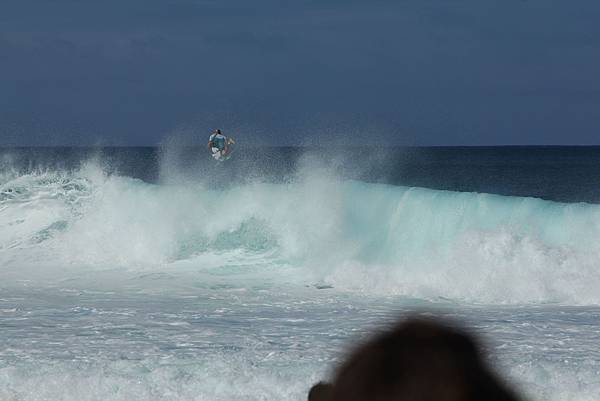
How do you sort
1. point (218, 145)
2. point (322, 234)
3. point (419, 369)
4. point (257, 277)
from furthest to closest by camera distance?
1. point (218, 145)
2. point (322, 234)
3. point (257, 277)
4. point (419, 369)

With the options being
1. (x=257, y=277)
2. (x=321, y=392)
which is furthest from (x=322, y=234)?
(x=321, y=392)

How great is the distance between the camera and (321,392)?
0.78 meters

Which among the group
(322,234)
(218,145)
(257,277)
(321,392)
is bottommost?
(257,277)

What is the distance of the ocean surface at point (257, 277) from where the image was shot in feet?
32.0

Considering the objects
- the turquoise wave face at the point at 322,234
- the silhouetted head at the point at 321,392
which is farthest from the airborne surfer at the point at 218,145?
the silhouetted head at the point at 321,392

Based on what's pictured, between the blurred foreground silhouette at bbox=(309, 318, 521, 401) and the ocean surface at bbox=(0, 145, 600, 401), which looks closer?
the blurred foreground silhouette at bbox=(309, 318, 521, 401)

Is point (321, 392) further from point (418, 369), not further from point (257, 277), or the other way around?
point (257, 277)

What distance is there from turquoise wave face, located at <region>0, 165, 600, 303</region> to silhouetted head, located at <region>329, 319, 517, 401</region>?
15859mm

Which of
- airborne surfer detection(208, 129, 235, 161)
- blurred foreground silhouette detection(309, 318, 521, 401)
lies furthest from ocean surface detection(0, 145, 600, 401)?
airborne surfer detection(208, 129, 235, 161)

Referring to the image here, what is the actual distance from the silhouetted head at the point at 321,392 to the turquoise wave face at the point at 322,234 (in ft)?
51.9

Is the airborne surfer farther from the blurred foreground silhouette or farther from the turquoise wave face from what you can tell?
the blurred foreground silhouette

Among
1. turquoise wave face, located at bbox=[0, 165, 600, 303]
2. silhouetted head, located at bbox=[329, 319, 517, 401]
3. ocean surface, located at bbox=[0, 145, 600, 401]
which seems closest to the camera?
silhouetted head, located at bbox=[329, 319, 517, 401]

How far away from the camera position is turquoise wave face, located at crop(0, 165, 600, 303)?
1758 cm

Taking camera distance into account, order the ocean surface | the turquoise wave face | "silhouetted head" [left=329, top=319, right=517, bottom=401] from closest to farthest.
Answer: "silhouetted head" [left=329, top=319, right=517, bottom=401] → the ocean surface → the turquoise wave face
